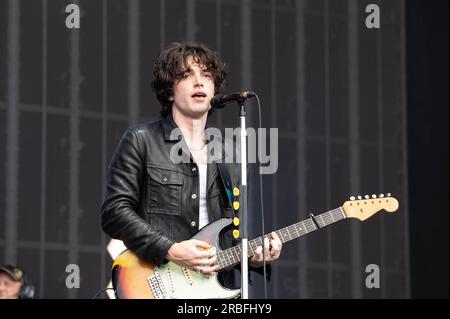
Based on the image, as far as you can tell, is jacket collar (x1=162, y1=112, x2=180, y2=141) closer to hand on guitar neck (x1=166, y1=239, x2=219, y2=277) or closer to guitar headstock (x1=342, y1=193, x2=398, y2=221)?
hand on guitar neck (x1=166, y1=239, x2=219, y2=277)

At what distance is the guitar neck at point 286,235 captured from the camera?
601 centimetres

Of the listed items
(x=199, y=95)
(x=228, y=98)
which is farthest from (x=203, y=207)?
(x=228, y=98)

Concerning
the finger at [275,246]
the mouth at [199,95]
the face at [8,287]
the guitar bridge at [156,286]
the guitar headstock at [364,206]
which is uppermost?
the mouth at [199,95]

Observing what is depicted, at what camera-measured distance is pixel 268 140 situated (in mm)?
10984

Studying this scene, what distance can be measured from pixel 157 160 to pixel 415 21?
19.2 ft

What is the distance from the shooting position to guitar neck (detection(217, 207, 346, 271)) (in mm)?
6012

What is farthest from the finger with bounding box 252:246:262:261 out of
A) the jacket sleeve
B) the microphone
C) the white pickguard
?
the microphone

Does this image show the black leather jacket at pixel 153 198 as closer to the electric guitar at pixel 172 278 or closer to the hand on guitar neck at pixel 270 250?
the electric guitar at pixel 172 278

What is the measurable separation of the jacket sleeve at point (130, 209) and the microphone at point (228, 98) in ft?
2.05

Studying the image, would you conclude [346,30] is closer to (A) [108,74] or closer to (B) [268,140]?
(B) [268,140]

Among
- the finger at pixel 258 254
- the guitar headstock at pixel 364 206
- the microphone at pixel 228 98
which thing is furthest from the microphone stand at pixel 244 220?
the guitar headstock at pixel 364 206

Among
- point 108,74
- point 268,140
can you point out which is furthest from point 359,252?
point 108,74

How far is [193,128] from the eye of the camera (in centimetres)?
621

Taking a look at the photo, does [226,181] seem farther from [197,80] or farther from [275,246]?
[197,80]
